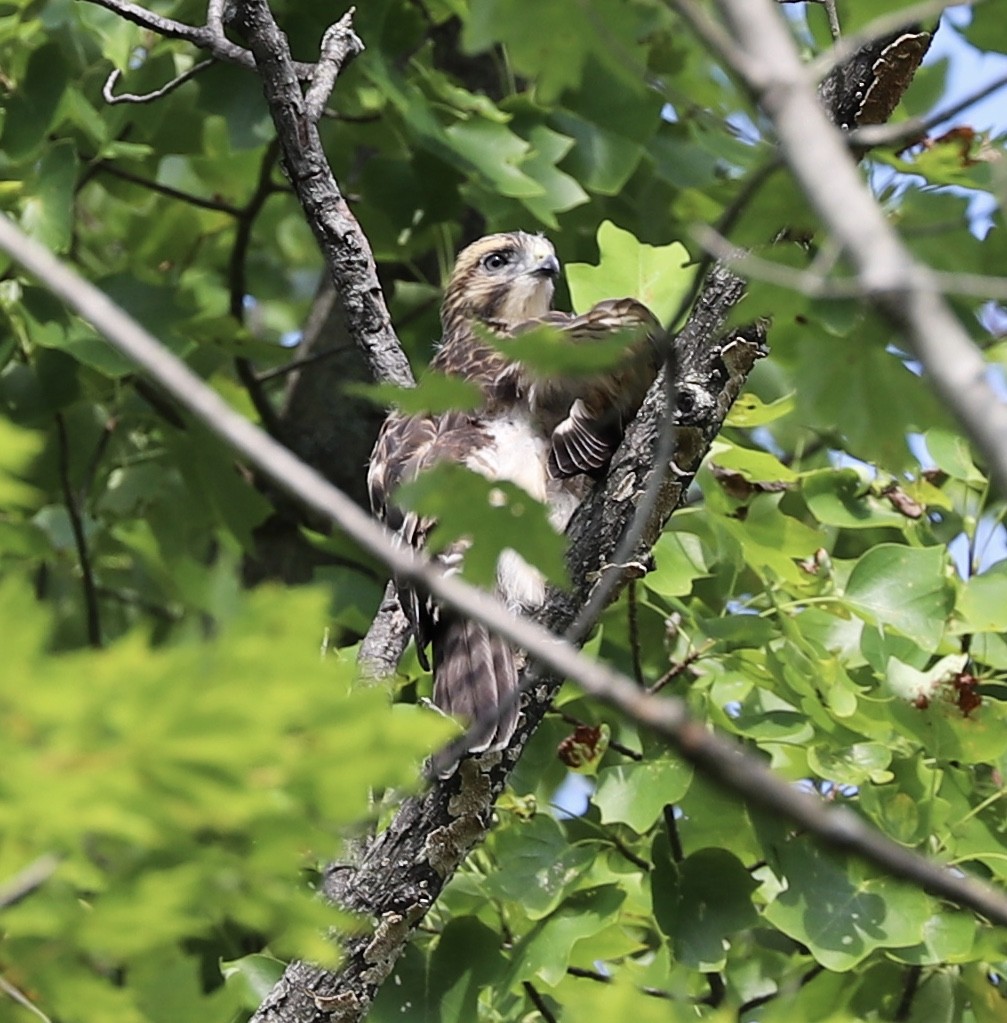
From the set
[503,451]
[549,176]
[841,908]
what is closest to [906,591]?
[841,908]

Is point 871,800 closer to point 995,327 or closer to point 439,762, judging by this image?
point 439,762

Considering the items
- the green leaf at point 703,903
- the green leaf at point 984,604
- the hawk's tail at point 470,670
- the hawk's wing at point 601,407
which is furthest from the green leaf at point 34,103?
the green leaf at point 984,604

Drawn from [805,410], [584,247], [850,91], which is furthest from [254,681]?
[584,247]

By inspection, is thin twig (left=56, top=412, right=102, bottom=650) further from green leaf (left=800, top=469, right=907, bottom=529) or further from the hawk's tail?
green leaf (left=800, top=469, right=907, bottom=529)

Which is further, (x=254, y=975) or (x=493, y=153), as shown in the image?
(x=493, y=153)

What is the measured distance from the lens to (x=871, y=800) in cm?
316

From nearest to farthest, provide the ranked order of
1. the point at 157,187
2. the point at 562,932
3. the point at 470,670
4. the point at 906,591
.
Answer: the point at 470,670
the point at 562,932
the point at 906,591
the point at 157,187

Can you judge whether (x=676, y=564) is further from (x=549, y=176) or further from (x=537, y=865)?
(x=549, y=176)

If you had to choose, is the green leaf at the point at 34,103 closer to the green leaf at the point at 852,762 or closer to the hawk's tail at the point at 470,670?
the hawk's tail at the point at 470,670

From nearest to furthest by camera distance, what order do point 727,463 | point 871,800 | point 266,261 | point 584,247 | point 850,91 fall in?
point 850,91 → point 871,800 → point 727,463 → point 584,247 → point 266,261

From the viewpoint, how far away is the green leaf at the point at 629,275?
3.54 meters

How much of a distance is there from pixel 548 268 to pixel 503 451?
1.31 m

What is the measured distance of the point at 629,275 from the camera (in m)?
3.59

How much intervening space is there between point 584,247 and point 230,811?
3.90 meters
